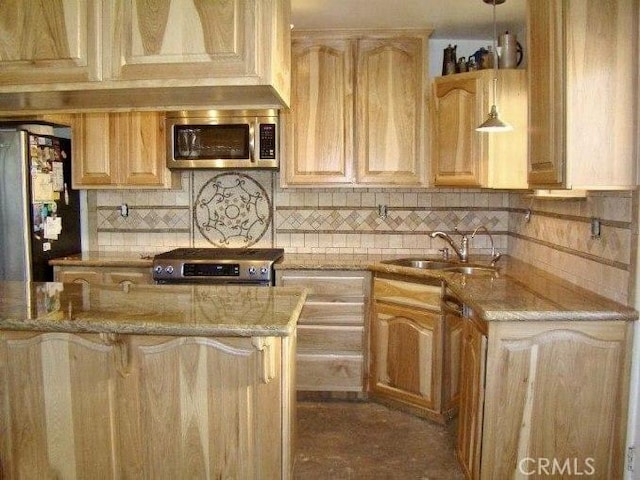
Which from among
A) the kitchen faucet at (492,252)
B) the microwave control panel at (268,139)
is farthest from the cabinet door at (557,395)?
the microwave control panel at (268,139)

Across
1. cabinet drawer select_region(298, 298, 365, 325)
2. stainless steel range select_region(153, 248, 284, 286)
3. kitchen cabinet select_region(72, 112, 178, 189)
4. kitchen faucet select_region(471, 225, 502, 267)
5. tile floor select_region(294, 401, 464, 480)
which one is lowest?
tile floor select_region(294, 401, 464, 480)

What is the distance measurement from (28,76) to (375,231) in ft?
8.38

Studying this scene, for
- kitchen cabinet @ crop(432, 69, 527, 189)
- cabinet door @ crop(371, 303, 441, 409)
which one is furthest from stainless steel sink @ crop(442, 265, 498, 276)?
kitchen cabinet @ crop(432, 69, 527, 189)

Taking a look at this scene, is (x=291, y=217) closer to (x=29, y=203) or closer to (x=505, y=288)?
(x=29, y=203)

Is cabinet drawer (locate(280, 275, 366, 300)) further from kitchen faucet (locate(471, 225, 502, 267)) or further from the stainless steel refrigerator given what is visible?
the stainless steel refrigerator

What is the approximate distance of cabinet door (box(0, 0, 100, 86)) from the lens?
6.34 feet

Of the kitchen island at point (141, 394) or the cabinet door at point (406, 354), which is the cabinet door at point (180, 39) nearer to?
the kitchen island at point (141, 394)

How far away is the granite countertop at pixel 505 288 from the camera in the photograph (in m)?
2.09

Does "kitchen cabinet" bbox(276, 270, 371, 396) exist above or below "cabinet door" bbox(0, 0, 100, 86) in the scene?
below

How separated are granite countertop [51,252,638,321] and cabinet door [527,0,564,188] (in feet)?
1.64

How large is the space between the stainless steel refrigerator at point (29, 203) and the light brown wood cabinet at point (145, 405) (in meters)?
1.71

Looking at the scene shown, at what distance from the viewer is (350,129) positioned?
11.8 ft

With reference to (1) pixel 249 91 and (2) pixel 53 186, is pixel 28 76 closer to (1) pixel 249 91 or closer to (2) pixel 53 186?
(1) pixel 249 91

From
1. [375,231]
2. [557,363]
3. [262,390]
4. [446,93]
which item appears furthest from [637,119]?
[375,231]
